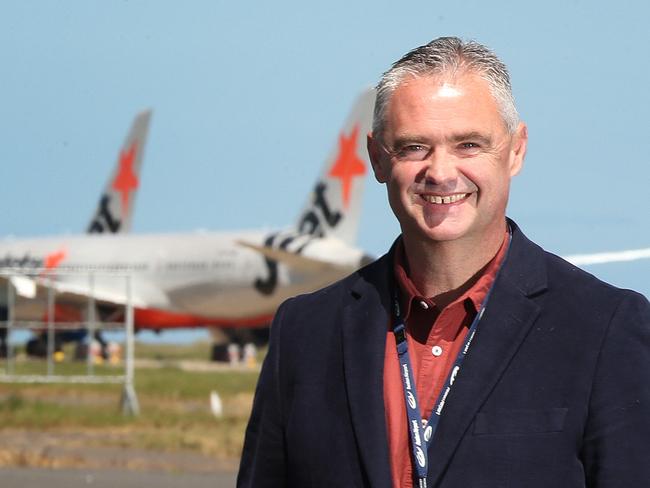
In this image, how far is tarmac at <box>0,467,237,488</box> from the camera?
11055mm

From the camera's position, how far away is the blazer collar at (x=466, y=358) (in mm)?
2342

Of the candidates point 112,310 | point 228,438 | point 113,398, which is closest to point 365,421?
point 228,438

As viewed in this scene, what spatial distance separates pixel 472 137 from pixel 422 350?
0.33m

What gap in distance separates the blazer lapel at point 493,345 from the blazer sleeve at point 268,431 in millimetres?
324

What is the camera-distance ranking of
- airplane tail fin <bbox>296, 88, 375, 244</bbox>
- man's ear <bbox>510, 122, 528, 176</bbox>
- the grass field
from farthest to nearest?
airplane tail fin <bbox>296, 88, 375, 244</bbox>, the grass field, man's ear <bbox>510, 122, 528, 176</bbox>

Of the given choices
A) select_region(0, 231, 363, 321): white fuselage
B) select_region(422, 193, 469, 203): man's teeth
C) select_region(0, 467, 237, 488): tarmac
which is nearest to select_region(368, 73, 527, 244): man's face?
select_region(422, 193, 469, 203): man's teeth

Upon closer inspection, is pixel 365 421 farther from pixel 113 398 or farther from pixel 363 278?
pixel 113 398

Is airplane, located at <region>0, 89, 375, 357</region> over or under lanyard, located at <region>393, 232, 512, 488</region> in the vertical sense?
over

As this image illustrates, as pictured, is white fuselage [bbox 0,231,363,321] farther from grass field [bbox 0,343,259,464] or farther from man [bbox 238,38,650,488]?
man [bbox 238,38,650,488]

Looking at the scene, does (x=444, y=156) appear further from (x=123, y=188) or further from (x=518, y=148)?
(x=123, y=188)

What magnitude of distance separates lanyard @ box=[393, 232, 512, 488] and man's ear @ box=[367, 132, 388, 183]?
232mm

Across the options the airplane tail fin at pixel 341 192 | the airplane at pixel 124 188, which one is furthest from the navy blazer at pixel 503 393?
the airplane at pixel 124 188

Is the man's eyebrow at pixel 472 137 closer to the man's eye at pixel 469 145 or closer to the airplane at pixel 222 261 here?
the man's eye at pixel 469 145

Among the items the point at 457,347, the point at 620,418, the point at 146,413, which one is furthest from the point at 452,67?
the point at 146,413
